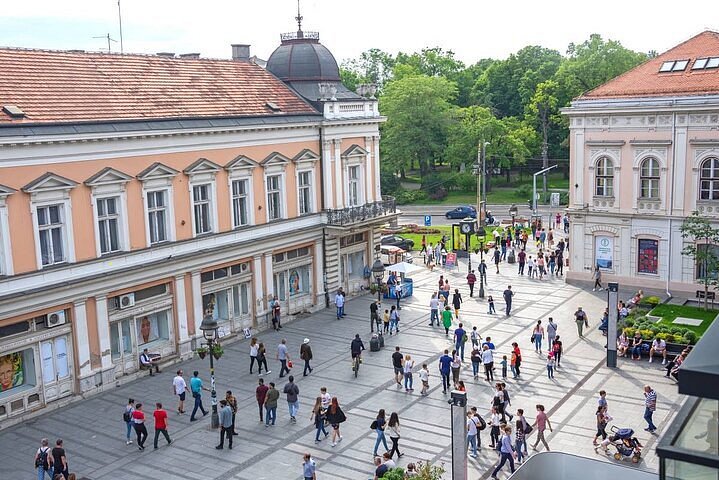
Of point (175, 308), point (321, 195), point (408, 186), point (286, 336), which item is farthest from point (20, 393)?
point (408, 186)

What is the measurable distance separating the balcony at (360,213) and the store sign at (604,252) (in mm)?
10911

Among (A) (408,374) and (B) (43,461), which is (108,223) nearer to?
(B) (43,461)

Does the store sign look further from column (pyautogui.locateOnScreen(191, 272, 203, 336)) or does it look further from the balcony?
column (pyautogui.locateOnScreen(191, 272, 203, 336))

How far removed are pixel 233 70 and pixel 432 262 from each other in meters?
17.9

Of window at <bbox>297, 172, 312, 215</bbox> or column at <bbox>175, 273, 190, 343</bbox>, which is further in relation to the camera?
window at <bbox>297, 172, 312, 215</bbox>

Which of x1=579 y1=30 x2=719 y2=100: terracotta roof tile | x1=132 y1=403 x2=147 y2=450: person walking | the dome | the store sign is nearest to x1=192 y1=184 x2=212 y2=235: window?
the dome

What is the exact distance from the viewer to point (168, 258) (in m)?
30.9

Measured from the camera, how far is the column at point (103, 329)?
2827 cm

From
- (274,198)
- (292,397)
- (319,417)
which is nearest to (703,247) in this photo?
(274,198)

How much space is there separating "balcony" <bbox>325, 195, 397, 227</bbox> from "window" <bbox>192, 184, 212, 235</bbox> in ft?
25.0

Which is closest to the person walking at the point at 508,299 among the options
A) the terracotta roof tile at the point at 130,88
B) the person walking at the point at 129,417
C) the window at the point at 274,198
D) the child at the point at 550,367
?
the child at the point at 550,367

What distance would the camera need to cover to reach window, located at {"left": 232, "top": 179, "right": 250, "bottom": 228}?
3466cm

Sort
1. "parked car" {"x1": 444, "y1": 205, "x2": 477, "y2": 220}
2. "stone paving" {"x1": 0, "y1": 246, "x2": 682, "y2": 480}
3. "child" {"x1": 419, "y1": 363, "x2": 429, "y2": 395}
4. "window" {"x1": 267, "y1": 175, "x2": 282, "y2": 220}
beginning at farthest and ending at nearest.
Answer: "parked car" {"x1": 444, "y1": 205, "x2": 477, "y2": 220} < "window" {"x1": 267, "y1": 175, "x2": 282, "y2": 220} < "child" {"x1": 419, "y1": 363, "x2": 429, "y2": 395} < "stone paving" {"x1": 0, "y1": 246, "x2": 682, "y2": 480}

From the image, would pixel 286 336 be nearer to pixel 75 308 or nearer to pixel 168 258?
pixel 168 258
